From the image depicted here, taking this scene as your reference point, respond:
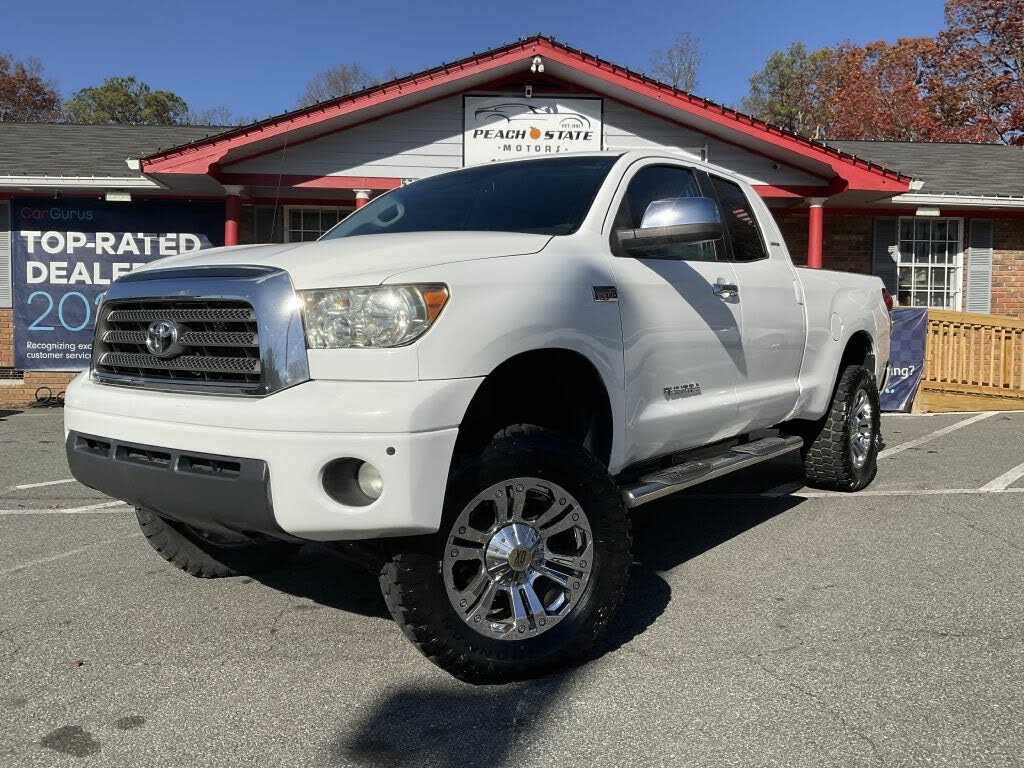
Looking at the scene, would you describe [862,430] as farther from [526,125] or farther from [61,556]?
[526,125]

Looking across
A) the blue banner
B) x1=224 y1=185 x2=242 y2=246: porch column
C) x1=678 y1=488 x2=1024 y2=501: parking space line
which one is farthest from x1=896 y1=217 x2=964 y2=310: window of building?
x1=224 y1=185 x2=242 y2=246: porch column

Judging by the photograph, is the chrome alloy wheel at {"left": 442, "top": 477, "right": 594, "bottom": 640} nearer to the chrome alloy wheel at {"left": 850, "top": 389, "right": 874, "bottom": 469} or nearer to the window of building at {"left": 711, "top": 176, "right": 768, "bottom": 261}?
the window of building at {"left": 711, "top": 176, "right": 768, "bottom": 261}

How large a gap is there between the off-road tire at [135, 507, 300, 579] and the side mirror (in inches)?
79.5

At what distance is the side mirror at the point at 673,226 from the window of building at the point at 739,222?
1093 mm

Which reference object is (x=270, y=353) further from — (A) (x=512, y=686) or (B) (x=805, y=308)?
(B) (x=805, y=308)

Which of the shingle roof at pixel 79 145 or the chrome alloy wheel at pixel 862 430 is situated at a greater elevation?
the shingle roof at pixel 79 145

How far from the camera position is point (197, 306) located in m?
2.88

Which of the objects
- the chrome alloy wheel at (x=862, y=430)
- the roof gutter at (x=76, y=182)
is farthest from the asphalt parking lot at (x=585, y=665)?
the roof gutter at (x=76, y=182)

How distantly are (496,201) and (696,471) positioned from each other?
4.97 feet

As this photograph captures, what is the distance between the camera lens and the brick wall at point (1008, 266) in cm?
1420

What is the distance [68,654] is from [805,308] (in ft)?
13.3

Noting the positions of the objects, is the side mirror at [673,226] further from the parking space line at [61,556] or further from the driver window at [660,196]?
the parking space line at [61,556]

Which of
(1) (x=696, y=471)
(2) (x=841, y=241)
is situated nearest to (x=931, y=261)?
(2) (x=841, y=241)

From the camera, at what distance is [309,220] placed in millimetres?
13047
